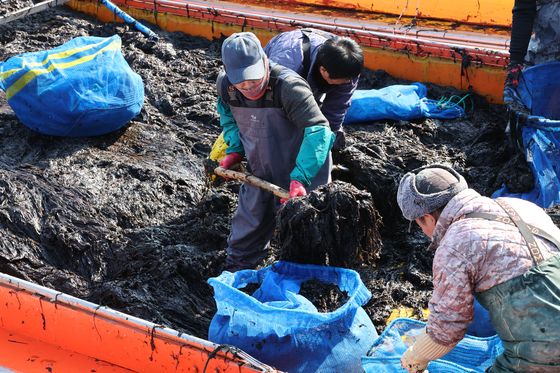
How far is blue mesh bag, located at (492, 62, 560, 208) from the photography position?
508 cm

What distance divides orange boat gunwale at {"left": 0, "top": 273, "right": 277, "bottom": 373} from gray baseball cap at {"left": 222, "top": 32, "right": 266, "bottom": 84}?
1.37 meters

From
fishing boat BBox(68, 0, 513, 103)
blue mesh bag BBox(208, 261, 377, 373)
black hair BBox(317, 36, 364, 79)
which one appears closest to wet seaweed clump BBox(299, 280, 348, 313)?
blue mesh bag BBox(208, 261, 377, 373)

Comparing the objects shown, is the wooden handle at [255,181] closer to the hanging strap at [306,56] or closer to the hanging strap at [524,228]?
the hanging strap at [306,56]

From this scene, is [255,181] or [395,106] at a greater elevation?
[255,181]

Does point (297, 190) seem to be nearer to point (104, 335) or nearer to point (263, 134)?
point (263, 134)

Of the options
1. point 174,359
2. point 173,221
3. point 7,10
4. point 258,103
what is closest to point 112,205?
point 173,221

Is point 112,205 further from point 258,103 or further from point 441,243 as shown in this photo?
point 441,243

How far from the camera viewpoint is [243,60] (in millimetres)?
3936

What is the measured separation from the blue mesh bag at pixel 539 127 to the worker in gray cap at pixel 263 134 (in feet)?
5.00

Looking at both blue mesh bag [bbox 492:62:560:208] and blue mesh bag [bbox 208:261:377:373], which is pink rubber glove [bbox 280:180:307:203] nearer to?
blue mesh bag [bbox 208:261:377:373]

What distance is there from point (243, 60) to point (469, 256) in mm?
1799

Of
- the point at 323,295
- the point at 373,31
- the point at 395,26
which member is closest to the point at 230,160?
the point at 323,295

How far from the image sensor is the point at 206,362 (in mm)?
3156

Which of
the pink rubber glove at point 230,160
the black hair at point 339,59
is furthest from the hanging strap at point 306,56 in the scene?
the pink rubber glove at point 230,160
